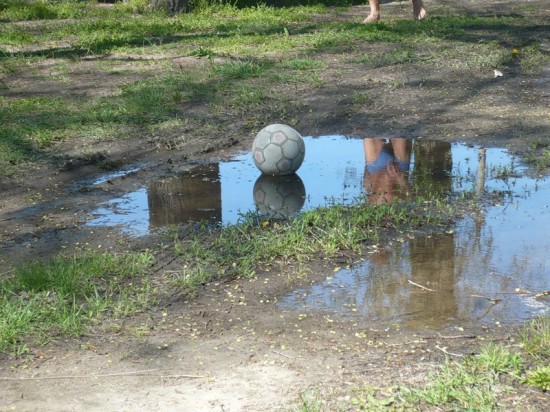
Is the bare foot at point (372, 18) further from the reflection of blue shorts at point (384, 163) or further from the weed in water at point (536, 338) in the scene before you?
the weed in water at point (536, 338)

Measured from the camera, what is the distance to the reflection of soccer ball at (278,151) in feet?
25.9

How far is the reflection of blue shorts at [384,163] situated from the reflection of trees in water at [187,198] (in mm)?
1372

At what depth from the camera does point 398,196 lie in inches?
291

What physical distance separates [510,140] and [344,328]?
4.46 metres

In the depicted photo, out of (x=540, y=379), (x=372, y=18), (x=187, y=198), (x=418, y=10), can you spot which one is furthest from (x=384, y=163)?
(x=418, y=10)

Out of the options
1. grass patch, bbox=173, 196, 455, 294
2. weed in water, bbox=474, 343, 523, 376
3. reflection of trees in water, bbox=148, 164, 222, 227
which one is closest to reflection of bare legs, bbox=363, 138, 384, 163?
reflection of trees in water, bbox=148, 164, 222, 227

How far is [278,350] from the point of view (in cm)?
474

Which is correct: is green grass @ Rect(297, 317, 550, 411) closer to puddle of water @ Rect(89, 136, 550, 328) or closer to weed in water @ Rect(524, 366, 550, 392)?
weed in water @ Rect(524, 366, 550, 392)

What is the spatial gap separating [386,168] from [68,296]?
12.0 feet

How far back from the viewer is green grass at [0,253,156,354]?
16.3 ft

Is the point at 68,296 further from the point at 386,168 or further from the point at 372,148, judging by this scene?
the point at 372,148

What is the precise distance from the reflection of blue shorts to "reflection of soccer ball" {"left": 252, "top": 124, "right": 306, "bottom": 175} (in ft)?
2.18

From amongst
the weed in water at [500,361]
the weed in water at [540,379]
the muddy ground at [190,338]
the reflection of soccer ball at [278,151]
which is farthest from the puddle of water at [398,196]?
the weed in water at [540,379]

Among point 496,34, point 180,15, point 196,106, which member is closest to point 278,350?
point 196,106
